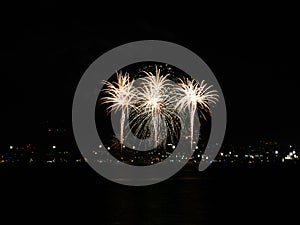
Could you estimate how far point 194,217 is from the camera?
28.2 metres

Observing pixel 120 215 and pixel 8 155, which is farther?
pixel 8 155

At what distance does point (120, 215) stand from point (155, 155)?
142946mm

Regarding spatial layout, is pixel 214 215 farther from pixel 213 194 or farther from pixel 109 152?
pixel 109 152

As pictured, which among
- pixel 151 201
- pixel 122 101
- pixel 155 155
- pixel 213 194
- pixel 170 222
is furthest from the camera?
pixel 155 155

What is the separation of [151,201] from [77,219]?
9.95m

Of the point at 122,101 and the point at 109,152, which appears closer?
the point at 122,101

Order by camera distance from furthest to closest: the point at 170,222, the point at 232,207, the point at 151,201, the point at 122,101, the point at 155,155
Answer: the point at 155,155
the point at 122,101
the point at 151,201
the point at 232,207
the point at 170,222

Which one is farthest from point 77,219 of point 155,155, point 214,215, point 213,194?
point 155,155

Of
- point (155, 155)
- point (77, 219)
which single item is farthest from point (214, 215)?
point (155, 155)

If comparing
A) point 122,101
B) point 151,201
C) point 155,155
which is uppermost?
point 155,155

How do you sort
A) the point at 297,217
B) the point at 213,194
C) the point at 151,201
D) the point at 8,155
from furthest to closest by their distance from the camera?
1. the point at 8,155
2. the point at 213,194
3. the point at 151,201
4. the point at 297,217

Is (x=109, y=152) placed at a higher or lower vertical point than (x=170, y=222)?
higher

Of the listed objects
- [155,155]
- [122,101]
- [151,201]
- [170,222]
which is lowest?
[170,222]

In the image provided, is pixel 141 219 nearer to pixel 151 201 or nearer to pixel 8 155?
pixel 151 201
